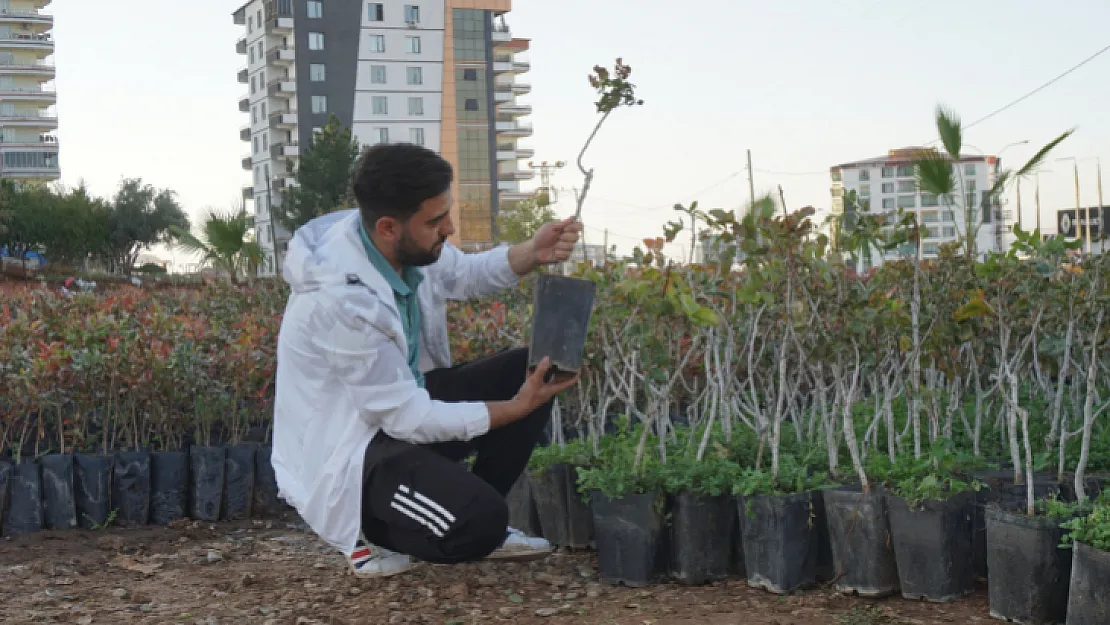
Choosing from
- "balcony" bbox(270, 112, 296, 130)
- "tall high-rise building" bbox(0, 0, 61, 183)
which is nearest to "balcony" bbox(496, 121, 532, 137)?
"balcony" bbox(270, 112, 296, 130)

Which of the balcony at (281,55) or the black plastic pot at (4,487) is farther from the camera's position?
the balcony at (281,55)

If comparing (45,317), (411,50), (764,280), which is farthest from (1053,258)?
(411,50)

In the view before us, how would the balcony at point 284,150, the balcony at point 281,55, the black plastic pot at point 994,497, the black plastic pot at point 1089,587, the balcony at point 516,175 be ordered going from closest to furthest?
the black plastic pot at point 1089,587 < the black plastic pot at point 994,497 < the balcony at point 281,55 < the balcony at point 284,150 < the balcony at point 516,175

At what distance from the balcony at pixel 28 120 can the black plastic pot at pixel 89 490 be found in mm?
91787

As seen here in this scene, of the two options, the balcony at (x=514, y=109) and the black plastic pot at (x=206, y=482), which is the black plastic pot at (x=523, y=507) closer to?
the black plastic pot at (x=206, y=482)

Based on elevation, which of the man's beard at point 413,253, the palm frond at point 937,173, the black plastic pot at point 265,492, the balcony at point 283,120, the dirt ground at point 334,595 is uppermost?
the balcony at point 283,120

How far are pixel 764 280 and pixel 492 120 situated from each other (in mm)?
67758

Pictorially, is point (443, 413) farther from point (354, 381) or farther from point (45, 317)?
point (45, 317)

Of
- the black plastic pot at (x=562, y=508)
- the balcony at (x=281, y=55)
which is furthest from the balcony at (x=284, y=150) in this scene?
the black plastic pot at (x=562, y=508)

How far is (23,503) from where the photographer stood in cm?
435

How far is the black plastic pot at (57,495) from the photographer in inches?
173

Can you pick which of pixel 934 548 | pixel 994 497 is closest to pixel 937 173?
pixel 994 497

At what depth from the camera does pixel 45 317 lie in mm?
6059

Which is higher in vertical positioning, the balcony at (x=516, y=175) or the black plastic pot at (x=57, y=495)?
the balcony at (x=516, y=175)
